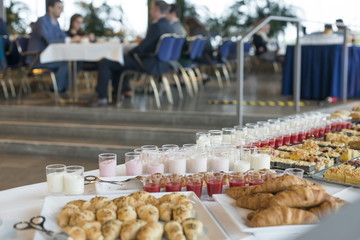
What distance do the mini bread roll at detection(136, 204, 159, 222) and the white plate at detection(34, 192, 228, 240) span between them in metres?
0.13

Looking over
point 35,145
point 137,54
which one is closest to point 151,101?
point 137,54

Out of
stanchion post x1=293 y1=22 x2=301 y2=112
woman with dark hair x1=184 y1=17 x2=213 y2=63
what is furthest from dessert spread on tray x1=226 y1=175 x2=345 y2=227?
woman with dark hair x1=184 y1=17 x2=213 y2=63

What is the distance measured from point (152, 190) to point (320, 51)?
5764 mm

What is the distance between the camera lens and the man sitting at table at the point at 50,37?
6754mm

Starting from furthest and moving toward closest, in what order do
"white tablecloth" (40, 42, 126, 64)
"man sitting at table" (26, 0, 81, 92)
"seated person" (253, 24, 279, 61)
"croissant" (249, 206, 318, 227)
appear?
"seated person" (253, 24, 279, 61) → "man sitting at table" (26, 0, 81, 92) → "white tablecloth" (40, 42, 126, 64) → "croissant" (249, 206, 318, 227)

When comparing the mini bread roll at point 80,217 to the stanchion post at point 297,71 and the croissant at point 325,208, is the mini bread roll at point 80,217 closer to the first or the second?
the croissant at point 325,208

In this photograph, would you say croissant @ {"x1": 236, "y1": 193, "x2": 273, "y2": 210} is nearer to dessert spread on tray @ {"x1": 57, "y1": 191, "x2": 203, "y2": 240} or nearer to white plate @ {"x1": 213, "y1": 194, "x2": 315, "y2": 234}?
white plate @ {"x1": 213, "y1": 194, "x2": 315, "y2": 234}

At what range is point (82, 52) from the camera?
250 inches

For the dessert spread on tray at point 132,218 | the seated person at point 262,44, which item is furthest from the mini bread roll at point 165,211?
the seated person at point 262,44

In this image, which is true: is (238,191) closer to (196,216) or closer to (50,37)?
(196,216)

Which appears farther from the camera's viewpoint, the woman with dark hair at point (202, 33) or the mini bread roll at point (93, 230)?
the woman with dark hair at point (202, 33)

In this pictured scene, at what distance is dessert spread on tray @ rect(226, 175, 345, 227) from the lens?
1307mm

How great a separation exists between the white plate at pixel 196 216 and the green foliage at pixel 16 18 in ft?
36.0

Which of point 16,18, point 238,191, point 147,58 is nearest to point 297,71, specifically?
point 147,58
